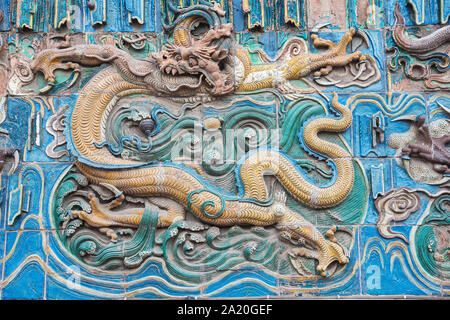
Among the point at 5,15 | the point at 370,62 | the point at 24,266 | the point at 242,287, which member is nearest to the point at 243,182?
the point at 242,287

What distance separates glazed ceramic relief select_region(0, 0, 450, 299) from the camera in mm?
7777

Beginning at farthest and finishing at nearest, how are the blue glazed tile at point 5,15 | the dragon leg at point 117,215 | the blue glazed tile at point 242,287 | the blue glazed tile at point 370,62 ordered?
the blue glazed tile at point 5,15, the blue glazed tile at point 370,62, the dragon leg at point 117,215, the blue glazed tile at point 242,287

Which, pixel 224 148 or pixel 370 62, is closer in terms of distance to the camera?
pixel 224 148

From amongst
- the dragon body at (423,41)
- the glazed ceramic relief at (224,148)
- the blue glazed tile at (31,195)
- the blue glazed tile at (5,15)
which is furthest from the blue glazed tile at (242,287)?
the blue glazed tile at (5,15)

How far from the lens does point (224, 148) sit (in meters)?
8.11

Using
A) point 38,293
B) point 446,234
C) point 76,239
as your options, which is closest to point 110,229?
point 76,239

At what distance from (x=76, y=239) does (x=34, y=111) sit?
63.6 inches

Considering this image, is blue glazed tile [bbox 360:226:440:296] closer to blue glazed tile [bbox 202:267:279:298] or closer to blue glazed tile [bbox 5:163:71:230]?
blue glazed tile [bbox 202:267:279:298]

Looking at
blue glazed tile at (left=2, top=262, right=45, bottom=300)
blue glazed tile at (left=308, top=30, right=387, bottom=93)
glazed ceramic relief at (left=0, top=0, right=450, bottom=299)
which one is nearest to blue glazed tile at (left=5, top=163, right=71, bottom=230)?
glazed ceramic relief at (left=0, top=0, right=450, bottom=299)

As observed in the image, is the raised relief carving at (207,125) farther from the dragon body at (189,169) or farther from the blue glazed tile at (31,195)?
the blue glazed tile at (31,195)

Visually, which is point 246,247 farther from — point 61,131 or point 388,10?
point 388,10

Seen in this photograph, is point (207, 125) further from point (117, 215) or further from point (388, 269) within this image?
point (388, 269)

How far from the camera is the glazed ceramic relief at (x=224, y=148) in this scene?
7.78m

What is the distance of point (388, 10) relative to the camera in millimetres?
8516
